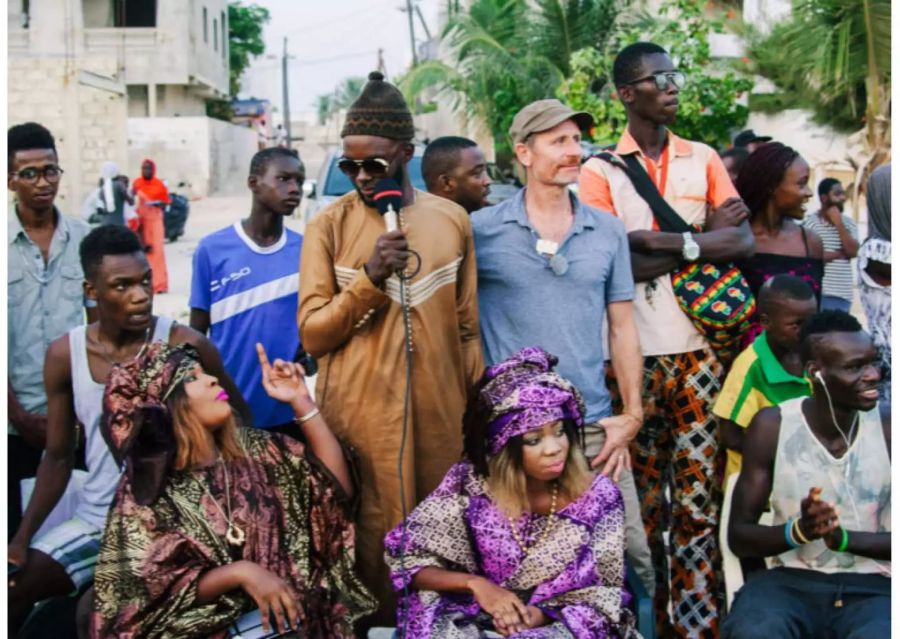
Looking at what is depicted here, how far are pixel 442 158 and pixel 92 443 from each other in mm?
2275

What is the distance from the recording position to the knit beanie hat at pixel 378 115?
12.3 ft

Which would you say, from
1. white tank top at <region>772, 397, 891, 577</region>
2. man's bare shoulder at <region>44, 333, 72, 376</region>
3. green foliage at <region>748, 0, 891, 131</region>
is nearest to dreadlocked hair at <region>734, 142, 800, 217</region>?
white tank top at <region>772, 397, 891, 577</region>

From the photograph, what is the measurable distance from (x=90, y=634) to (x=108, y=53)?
33.1m

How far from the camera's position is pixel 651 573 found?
13.6ft

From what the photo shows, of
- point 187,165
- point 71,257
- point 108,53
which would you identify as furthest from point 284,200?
point 108,53

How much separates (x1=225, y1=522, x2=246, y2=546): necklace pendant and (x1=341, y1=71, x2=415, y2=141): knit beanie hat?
129cm

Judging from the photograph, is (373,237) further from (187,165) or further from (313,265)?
(187,165)

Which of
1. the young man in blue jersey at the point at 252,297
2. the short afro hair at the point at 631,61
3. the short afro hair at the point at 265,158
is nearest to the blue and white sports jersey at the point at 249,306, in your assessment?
the young man in blue jersey at the point at 252,297

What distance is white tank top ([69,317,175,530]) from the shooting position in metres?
4.02

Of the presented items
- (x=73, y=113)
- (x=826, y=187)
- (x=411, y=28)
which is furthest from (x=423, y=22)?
(x=826, y=187)

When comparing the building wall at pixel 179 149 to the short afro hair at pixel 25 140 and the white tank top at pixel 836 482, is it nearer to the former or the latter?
the short afro hair at pixel 25 140

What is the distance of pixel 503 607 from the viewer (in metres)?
3.45

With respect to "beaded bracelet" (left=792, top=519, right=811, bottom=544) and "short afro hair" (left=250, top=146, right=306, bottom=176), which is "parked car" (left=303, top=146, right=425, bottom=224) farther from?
"beaded bracelet" (left=792, top=519, right=811, bottom=544)

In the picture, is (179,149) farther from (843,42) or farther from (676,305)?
(676,305)
